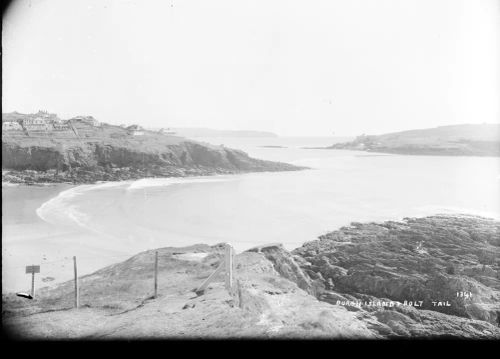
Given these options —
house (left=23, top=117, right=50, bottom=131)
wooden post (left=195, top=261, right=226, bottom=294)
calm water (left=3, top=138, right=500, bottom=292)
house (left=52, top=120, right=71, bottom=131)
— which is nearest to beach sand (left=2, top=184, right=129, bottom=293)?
calm water (left=3, top=138, right=500, bottom=292)

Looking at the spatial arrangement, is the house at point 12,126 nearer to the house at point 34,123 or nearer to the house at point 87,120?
the house at point 34,123

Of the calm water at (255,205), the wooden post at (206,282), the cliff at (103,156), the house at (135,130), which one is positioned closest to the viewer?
the wooden post at (206,282)

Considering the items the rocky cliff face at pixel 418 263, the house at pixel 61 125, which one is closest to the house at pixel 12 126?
the house at pixel 61 125

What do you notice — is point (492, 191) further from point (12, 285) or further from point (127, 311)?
point (12, 285)

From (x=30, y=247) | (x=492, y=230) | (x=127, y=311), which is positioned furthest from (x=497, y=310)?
(x=30, y=247)

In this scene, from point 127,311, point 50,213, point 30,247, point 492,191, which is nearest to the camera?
point 127,311

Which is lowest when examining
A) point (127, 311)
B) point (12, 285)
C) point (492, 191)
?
point (12, 285)

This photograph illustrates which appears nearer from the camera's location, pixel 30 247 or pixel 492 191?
pixel 30 247
